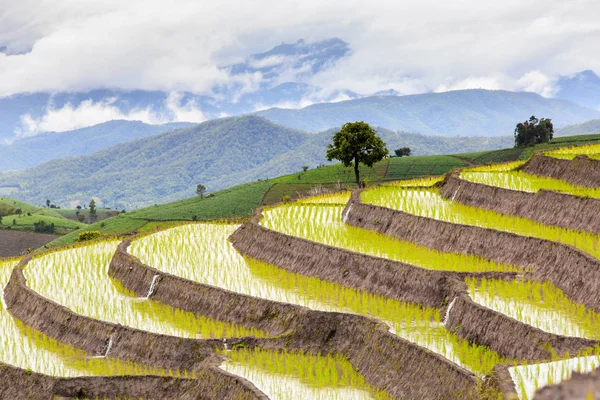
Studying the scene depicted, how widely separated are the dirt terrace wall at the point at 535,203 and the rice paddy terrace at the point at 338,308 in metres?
0.06

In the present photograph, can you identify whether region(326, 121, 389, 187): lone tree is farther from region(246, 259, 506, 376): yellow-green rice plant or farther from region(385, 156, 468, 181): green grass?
region(385, 156, 468, 181): green grass

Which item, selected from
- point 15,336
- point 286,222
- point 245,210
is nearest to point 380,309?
point 15,336

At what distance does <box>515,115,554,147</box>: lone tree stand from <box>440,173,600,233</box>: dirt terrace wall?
4898 inches

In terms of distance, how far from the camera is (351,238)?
2675 cm

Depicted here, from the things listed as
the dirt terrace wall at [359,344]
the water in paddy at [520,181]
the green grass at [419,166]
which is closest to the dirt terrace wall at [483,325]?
the dirt terrace wall at [359,344]

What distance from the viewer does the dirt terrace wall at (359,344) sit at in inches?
495

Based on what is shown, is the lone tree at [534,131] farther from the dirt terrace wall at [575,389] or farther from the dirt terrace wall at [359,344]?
the dirt terrace wall at [575,389]

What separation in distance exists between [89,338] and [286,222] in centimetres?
1254

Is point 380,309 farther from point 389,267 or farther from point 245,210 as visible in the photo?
point 245,210

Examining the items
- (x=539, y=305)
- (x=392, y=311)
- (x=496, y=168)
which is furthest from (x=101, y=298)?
(x=496, y=168)

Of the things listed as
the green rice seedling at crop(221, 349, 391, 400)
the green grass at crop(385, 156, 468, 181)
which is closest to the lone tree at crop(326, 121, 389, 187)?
the green rice seedling at crop(221, 349, 391, 400)

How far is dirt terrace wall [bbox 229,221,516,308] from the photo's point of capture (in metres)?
18.4

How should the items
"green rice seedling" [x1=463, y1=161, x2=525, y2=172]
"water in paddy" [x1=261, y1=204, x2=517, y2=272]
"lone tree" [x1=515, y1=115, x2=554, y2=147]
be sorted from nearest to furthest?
"water in paddy" [x1=261, y1=204, x2=517, y2=272]
"green rice seedling" [x1=463, y1=161, x2=525, y2=172]
"lone tree" [x1=515, y1=115, x2=554, y2=147]

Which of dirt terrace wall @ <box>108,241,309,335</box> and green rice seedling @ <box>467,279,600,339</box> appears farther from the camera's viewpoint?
dirt terrace wall @ <box>108,241,309,335</box>
